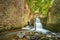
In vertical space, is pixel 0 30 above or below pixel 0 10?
below

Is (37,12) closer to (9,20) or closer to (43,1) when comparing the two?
(43,1)

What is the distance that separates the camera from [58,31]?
8.89 m

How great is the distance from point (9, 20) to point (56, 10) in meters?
3.65

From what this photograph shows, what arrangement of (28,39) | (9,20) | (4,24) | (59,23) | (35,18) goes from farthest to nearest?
(35,18) → (59,23) → (9,20) → (4,24) → (28,39)

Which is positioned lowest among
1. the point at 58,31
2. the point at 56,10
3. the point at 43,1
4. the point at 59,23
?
the point at 58,31

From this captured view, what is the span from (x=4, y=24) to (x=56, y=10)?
4.09m

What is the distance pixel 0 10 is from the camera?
6.40 metres

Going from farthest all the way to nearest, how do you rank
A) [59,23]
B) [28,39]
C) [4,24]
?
[59,23] → [4,24] → [28,39]

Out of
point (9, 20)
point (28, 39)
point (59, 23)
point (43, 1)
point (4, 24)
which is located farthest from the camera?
point (43, 1)

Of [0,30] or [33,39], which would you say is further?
[0,30]

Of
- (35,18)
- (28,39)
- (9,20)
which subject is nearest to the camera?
(28,39)

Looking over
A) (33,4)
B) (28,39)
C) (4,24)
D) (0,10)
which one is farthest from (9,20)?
(33,4)

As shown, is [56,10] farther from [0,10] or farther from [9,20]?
[0,10]

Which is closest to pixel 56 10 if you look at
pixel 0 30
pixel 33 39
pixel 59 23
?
pixel 59 23
